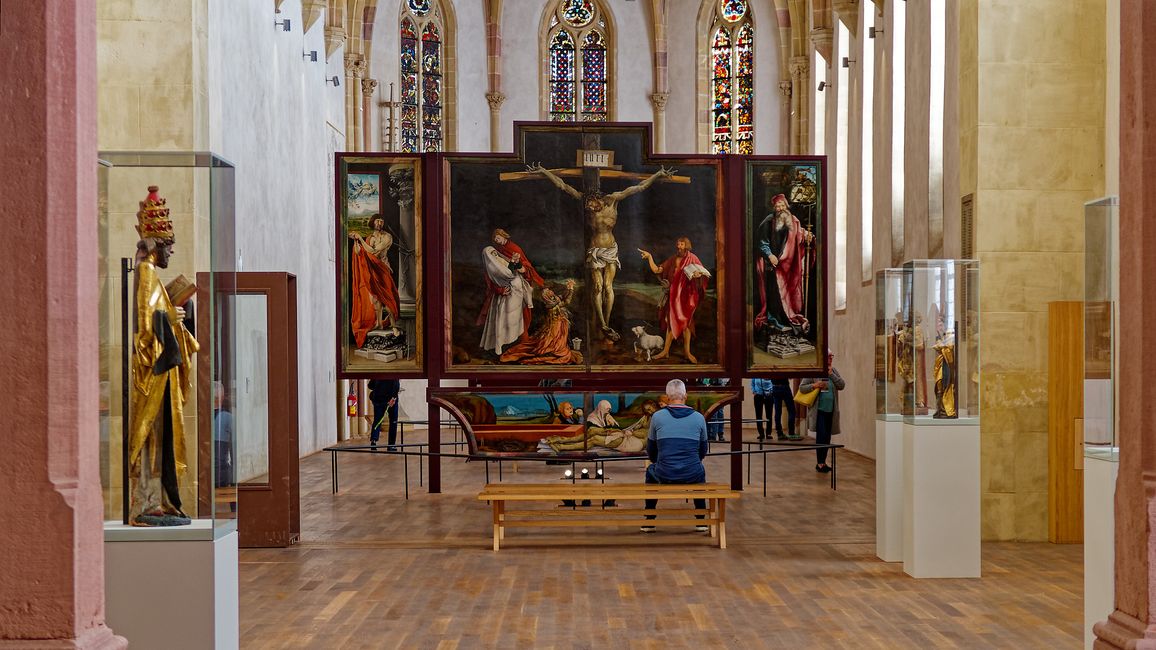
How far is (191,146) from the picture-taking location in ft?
38.4

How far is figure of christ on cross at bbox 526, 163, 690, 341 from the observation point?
14945mm

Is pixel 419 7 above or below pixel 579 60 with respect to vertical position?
above

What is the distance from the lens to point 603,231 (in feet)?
49.2

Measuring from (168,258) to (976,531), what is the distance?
6.77 metres

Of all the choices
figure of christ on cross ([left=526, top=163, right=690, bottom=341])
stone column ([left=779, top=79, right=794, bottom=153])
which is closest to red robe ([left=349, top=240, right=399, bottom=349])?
figure of christ on cross ([left=526, top=163, right=690, bottom=341])

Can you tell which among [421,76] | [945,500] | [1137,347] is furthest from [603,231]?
[421,76]

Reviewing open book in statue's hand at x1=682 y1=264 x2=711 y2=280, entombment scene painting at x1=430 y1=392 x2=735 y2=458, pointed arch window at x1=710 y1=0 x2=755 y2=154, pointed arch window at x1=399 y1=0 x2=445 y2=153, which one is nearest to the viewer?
entombment scene painting at x1=430 y1=392 x2=735 y2=458

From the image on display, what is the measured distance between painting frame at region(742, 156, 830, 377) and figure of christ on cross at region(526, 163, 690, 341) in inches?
38.2

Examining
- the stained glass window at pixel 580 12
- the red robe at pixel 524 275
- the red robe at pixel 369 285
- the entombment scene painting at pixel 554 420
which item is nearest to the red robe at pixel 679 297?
the entombment scene painting at pixel 554 420

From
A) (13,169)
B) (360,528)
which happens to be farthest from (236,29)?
(13,169)

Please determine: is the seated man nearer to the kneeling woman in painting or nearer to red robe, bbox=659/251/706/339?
red robe, bbox=659/251/706/339

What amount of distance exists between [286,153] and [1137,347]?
54.7 ft

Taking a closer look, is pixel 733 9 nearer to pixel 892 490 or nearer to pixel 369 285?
pixel 369 285

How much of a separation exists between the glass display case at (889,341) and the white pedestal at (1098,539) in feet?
11.7
